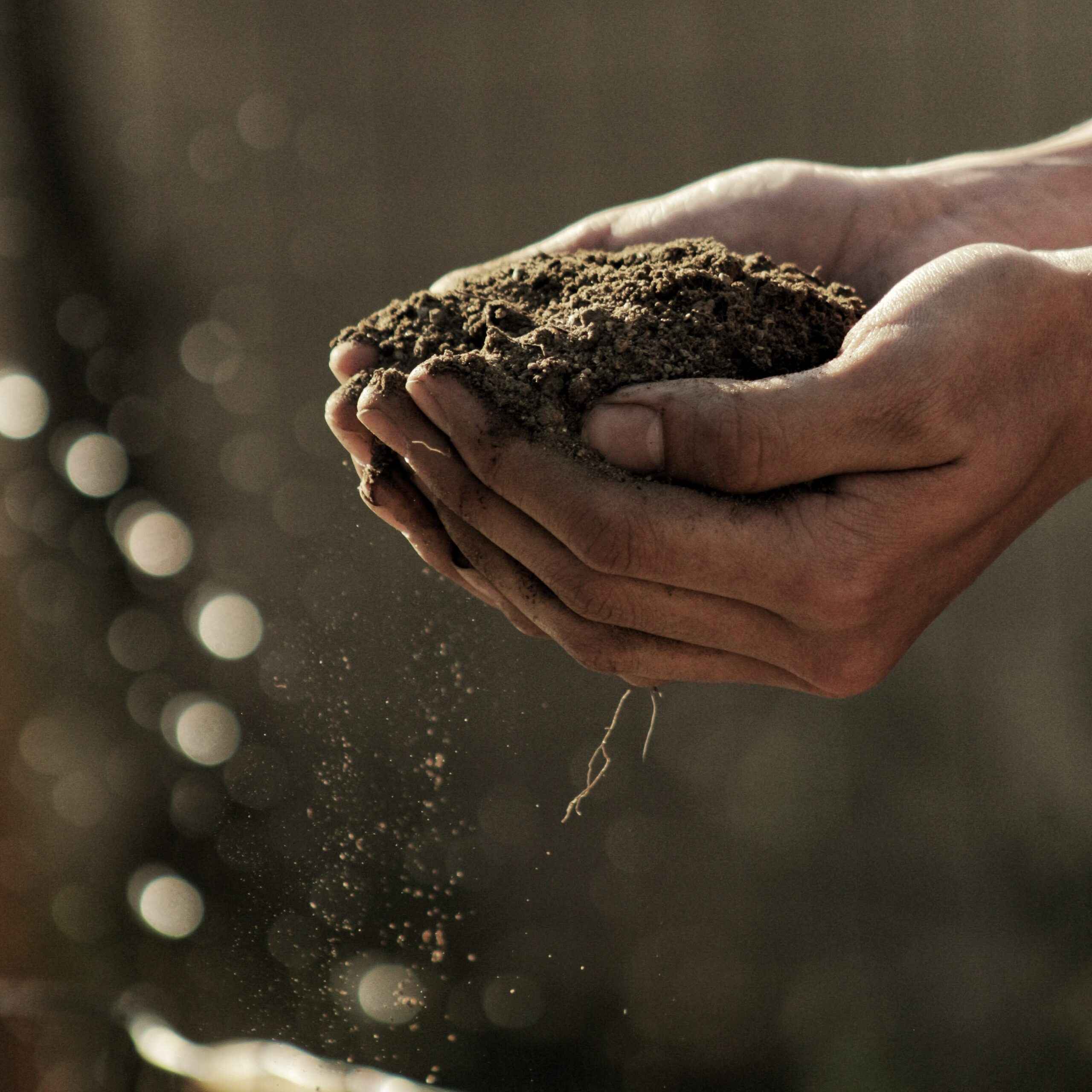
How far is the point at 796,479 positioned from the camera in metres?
1.14

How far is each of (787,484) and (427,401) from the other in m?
0.46

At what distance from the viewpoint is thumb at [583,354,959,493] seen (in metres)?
1.09

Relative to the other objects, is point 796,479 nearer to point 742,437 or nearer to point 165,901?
point 742,437

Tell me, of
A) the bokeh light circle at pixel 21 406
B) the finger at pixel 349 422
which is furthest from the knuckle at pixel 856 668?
the bokeh light circle at pixel 21 406

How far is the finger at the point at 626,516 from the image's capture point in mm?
1102

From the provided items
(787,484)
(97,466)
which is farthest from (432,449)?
(97,466)

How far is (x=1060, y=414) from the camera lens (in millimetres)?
1272

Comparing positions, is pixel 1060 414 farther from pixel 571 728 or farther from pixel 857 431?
pixel 571 728

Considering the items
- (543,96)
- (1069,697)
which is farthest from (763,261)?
(1069,697)

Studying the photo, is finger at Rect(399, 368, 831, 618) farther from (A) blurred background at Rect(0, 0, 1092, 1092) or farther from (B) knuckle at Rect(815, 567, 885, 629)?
(A) blurred background at Rect(0, 0, 1092, 1092)

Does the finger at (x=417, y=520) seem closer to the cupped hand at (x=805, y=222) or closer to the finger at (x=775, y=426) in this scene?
the finger at (x=775, y=426)

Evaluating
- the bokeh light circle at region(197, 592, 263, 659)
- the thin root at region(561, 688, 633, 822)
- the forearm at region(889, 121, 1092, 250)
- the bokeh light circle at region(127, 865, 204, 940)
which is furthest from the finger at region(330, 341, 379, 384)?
the bokeh light circle at region(127, 865, 204, 940)

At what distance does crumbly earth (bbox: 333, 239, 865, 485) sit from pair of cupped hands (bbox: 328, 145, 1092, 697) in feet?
0.12

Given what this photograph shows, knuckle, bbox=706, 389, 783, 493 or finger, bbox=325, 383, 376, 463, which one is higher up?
finger, bbox=325, 383, 376, 463
